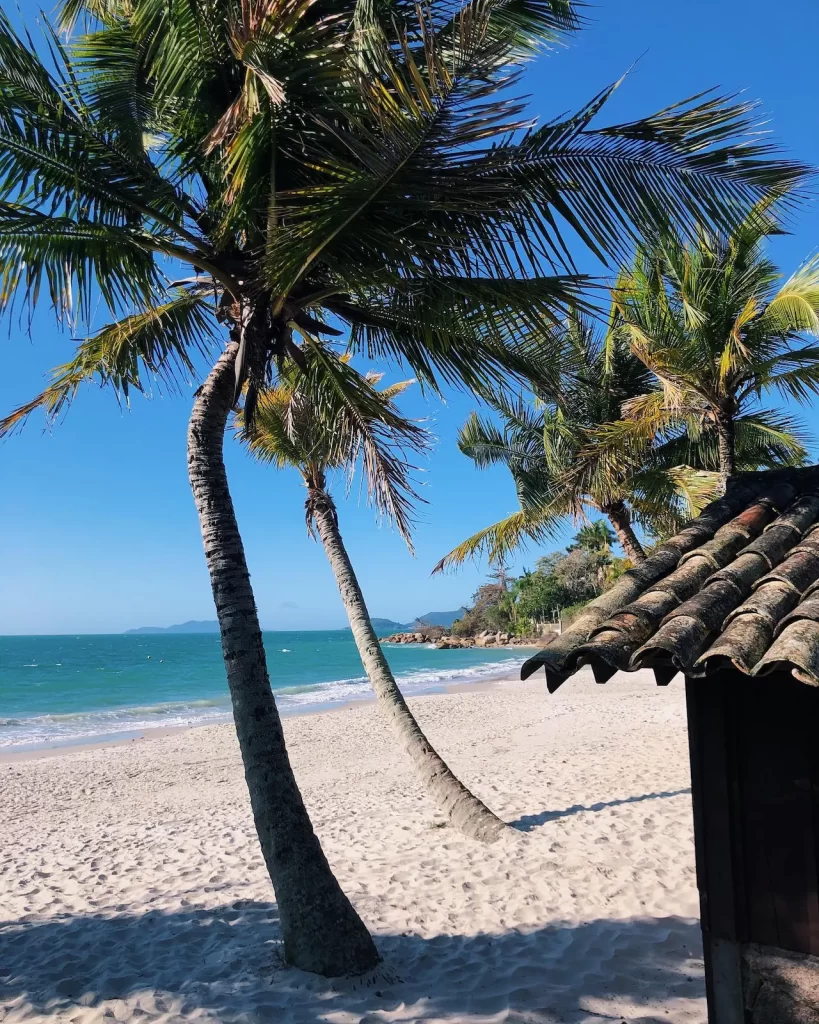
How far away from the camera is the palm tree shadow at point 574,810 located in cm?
768

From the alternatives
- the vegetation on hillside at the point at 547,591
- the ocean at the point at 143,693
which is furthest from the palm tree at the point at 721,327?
the vegetation on hillside at the point at 547,591

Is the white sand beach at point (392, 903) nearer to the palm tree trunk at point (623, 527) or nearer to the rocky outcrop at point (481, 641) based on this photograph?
the palm tree trunk at point (623, 527)

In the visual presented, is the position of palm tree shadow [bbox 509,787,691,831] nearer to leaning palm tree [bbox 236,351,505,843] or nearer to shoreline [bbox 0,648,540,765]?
leaning palm tree [bbox 236,351,505,843]

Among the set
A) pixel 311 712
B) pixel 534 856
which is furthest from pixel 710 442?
pixel 311 712

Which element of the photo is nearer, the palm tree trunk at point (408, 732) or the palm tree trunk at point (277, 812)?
the palm tree trunk at point (277, 812)

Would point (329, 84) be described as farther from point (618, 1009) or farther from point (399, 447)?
point (618, 1009)

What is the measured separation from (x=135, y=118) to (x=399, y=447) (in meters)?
3.53

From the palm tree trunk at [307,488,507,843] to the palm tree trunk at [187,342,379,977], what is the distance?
2.88 meters

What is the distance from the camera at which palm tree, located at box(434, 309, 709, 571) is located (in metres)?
11.4

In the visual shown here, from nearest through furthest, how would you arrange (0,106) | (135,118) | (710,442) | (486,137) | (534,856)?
1. (486,137)
2. (0,106)
3. (135,118)
4. (534,856)
5. (710,442)

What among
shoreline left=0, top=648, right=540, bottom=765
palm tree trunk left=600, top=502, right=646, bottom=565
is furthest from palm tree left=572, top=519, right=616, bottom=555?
palm tree trunk left=600, top=502, right=646, bottom=565

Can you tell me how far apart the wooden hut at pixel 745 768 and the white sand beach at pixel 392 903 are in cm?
131

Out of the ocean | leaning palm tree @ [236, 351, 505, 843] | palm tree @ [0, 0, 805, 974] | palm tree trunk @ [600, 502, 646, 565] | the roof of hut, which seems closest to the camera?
the roof of hut

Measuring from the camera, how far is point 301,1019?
3.92 m
